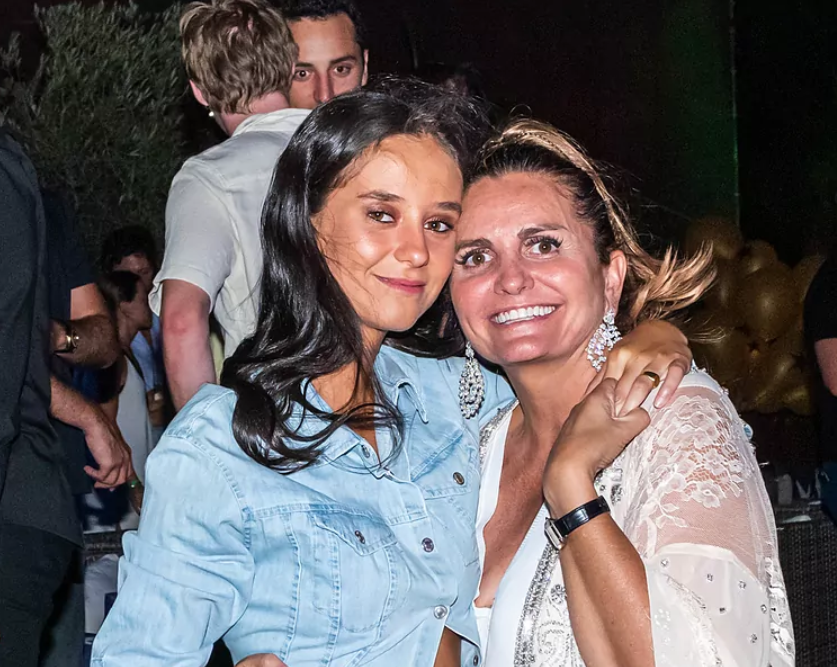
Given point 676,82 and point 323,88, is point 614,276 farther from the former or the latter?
point 676,82

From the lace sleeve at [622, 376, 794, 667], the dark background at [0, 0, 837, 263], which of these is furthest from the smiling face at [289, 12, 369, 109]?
the dark background at [0, 0, 837, 263]

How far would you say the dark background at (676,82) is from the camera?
22.0ft

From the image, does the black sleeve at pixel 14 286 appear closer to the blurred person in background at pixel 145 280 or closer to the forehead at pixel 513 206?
the forehead at pixel 513 206

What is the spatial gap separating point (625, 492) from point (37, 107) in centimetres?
537

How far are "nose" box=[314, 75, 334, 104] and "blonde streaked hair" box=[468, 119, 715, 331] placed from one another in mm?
1220

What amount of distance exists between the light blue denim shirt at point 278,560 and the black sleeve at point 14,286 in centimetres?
47

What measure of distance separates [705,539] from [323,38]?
2.16 meters

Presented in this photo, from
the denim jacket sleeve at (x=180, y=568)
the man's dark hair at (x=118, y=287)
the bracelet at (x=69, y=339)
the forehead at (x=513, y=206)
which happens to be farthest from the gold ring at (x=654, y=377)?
the man's dark hair at (x=118, y=287)

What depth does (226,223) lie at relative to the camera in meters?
3.00

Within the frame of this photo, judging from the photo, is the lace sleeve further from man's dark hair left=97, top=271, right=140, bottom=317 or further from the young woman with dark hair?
man's dark hair left=97, top=271, right=140, bottom=317

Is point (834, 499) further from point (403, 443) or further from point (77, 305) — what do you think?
point (77, 305)

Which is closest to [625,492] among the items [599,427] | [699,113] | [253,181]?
[599,427]

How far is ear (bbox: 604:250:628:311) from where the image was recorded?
229 centimetres

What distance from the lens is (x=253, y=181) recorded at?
119 inches
